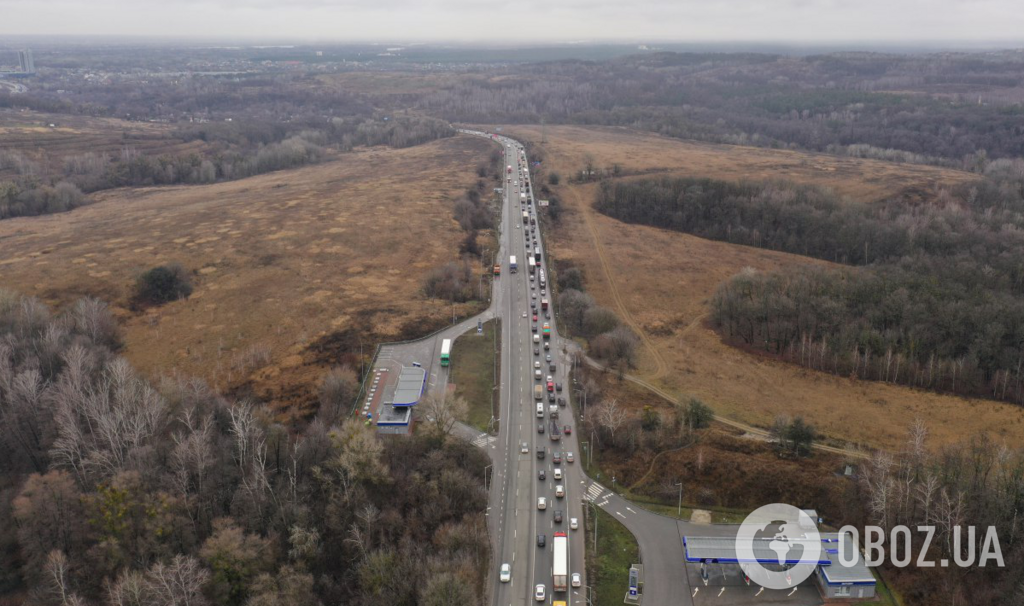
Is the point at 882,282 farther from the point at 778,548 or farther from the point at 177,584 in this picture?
the point at 177,584

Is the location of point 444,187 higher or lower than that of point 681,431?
higher

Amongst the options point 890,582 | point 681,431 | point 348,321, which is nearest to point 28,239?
point 348,321

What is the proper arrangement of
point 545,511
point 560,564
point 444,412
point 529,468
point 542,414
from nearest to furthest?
point 560,564, point 545,511, point 529,468, point 444,412, point 542,414

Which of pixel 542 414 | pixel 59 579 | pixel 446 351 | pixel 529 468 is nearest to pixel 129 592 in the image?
pixel 59 579

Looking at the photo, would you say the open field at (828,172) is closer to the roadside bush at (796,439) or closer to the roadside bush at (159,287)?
the roadside bush at (796,439)

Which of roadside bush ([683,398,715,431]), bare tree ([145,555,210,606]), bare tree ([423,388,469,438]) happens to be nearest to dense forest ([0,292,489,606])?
bare tree ([145,555,210,606])

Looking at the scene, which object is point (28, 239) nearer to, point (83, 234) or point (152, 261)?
point (83, 234)
